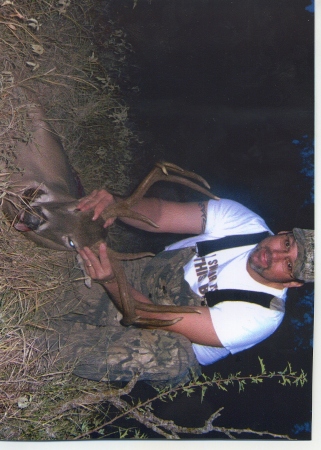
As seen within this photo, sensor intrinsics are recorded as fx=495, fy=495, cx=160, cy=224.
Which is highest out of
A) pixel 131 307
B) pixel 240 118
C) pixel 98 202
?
pixel 240 118

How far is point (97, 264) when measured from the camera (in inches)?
87.8

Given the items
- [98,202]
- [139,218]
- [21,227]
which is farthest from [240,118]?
[21,227]

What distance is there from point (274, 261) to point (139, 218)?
0.64 meters

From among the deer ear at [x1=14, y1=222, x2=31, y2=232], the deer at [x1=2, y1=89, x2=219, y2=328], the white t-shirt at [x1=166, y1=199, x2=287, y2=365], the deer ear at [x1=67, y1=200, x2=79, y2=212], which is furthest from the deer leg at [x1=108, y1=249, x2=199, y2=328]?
the deer ear at [x1=14, y1=222, x2=31, y2=232]

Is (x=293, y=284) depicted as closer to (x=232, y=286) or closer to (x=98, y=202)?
(x=232, y=286)

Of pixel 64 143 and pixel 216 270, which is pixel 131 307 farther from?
pixel 64 143

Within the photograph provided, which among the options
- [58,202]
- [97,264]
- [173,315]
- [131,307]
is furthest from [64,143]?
[173,315]

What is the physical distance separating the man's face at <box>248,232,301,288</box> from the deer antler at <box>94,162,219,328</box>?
310 mm

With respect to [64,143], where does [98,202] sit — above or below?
below

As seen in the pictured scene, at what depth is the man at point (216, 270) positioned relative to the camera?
2213 millimetres

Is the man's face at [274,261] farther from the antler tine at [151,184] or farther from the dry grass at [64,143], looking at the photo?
the dry grass at [64,143]

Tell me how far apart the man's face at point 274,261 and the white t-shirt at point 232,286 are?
0.09ft

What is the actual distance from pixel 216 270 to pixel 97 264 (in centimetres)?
54

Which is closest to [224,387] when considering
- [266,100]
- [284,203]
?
[284,203]
